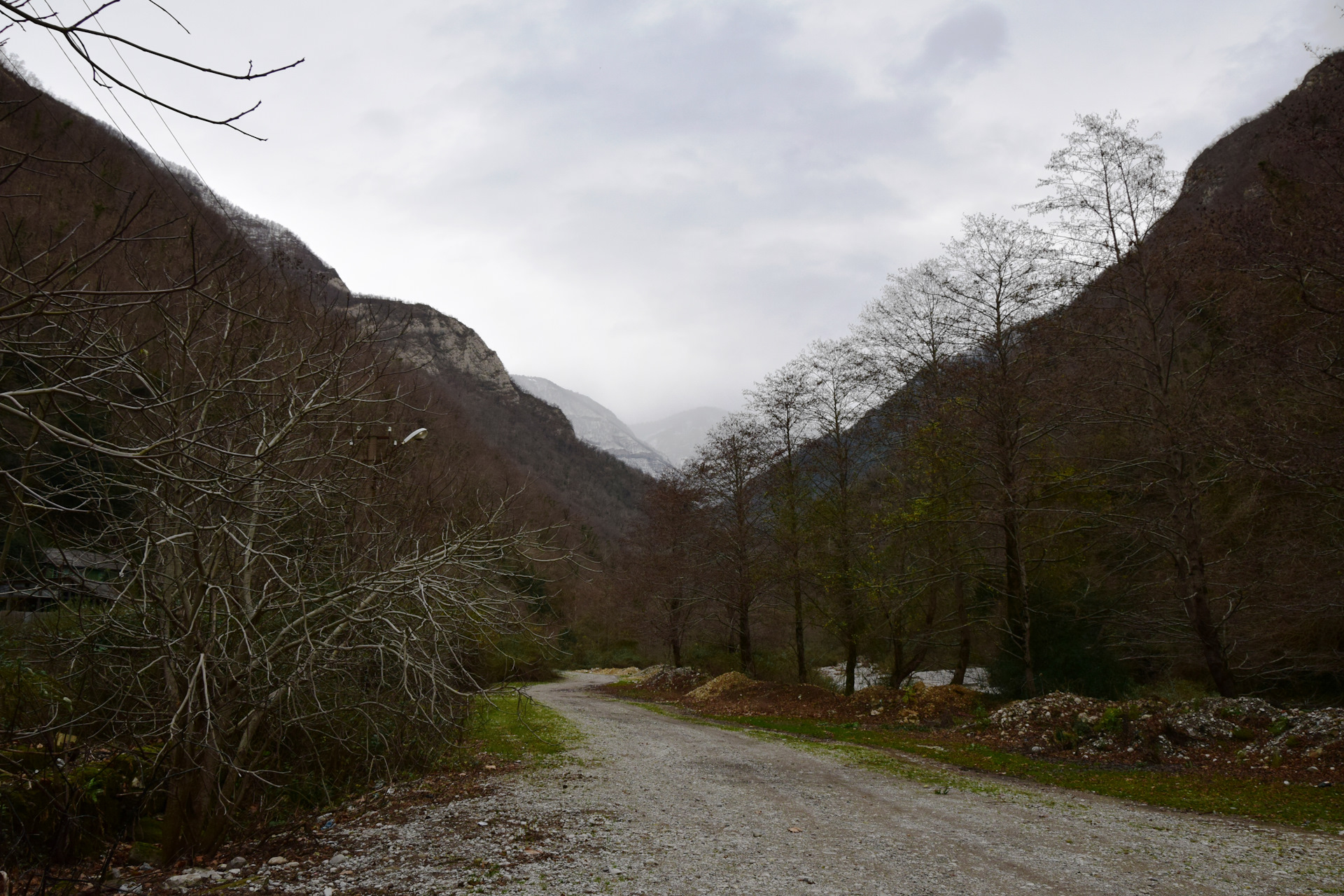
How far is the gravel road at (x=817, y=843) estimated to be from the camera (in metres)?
5.32

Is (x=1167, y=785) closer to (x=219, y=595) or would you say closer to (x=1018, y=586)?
(x=1018, y=586)

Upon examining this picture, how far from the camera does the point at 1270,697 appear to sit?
15.3 metres

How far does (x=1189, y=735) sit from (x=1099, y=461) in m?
6.15

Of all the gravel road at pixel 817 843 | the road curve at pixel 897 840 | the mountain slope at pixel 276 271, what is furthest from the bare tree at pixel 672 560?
the gravel road at pixel 817 843

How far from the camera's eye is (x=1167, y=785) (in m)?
8.79

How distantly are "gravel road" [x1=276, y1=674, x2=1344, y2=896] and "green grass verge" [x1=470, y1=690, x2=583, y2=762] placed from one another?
1649 mm

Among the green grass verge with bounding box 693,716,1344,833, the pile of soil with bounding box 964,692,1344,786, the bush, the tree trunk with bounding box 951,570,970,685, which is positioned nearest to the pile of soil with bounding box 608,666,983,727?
the tree trunk with bounding box 951,570,970,685

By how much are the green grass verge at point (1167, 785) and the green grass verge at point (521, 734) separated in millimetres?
5293

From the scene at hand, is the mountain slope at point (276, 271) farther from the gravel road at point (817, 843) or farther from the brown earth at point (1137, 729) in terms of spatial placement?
the brown earth at point (1137, 729)

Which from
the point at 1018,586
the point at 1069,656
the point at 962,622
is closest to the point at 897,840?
the point at 1018,586

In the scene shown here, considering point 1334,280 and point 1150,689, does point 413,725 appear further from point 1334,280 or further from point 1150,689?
point 1150,689

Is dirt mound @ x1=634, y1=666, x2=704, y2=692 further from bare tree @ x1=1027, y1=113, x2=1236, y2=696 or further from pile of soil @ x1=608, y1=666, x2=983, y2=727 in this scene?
bare tree @ x1=1027, y1=113, x2=1236, y2=696

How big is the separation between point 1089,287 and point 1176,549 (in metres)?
4.86

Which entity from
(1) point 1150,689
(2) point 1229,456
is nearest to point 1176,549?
(2) point 1229,456
